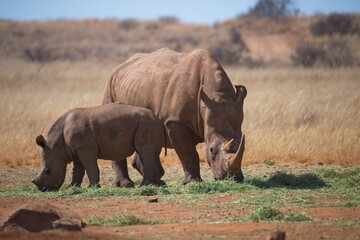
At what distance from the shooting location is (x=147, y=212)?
35.4 feet

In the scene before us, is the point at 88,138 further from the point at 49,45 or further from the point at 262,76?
the point at 49,45

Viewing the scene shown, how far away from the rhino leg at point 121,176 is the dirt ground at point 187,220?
2.30 m

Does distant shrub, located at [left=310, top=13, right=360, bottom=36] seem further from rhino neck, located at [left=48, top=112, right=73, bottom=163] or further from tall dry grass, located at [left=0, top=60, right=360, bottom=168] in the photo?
rhino neck, located at [left=48, top=112, right=73, bottom=163]

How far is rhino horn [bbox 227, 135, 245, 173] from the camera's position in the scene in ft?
40.4

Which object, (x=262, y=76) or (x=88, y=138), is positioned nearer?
(x=88, y=138)

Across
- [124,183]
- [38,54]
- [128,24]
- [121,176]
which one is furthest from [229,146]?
[128,24]

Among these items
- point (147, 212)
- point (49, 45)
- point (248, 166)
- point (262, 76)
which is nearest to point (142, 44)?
point (49, 45)

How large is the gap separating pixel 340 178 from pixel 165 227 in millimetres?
4606

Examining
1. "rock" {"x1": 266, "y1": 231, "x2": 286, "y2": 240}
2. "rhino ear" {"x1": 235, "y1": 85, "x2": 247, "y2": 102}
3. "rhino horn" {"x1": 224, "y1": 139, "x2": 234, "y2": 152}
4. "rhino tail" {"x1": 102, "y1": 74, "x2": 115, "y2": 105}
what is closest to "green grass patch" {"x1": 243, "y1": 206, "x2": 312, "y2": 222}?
"rock" {"x1": 266, "y1": 231, "x2": 286, "y2": 240}

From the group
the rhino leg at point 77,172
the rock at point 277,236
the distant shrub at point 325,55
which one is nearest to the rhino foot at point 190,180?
the rhino leg at point 77,172

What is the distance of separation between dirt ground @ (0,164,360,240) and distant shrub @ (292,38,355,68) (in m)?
24.4

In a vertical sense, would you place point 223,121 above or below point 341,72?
above

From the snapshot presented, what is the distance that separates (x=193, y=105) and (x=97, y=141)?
1482 millimetres

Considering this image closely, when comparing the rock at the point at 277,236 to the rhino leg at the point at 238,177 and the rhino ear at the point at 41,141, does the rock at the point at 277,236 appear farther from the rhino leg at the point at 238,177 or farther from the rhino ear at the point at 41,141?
the rhino ear at the point at 41,141
